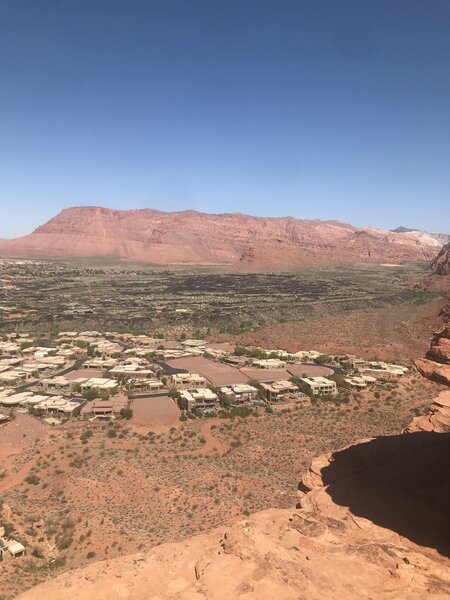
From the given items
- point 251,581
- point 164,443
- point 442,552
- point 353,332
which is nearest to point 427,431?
point 442,552

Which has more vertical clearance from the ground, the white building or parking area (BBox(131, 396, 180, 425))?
the white building

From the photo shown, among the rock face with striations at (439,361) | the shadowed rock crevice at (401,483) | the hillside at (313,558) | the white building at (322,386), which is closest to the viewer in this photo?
the hillside at (313,558)

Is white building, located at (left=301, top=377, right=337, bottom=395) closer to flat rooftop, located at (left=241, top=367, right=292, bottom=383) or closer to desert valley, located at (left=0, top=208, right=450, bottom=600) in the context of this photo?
desert valley, located at (left=0, top=208, right=450, bottom=600)

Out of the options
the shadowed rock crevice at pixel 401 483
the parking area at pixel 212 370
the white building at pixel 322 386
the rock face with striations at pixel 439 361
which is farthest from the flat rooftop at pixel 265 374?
the rock face with striations at pixel 439 361

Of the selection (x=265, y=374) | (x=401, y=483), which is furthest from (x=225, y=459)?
(x=265, y=374)

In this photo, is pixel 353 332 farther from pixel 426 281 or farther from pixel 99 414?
pixel 426 281

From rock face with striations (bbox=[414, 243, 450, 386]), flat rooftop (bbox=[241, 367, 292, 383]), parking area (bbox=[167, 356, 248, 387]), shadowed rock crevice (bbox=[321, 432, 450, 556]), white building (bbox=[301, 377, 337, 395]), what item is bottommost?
parking area (bbox=[167, 356, 248, 387])

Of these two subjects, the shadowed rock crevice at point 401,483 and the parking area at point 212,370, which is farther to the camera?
the parking area at point 212,370

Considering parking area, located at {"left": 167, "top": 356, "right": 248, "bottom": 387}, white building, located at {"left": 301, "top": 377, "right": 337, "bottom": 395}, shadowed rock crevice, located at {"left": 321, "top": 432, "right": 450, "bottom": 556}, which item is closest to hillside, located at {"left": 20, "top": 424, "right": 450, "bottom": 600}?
shadowed rock crevice, located at {"left": 321, "top": 432, "right": 450, "bottom": 556}

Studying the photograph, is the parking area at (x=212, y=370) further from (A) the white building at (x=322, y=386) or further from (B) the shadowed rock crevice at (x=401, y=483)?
(B) the shadowed rock crevice at (x=401, y=483)
